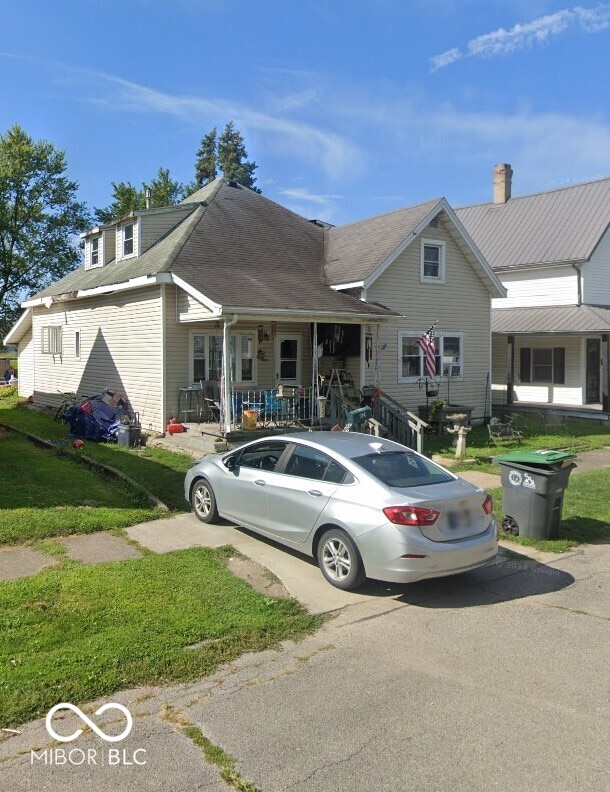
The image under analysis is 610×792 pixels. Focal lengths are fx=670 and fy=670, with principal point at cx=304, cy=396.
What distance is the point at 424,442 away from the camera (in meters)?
17.2

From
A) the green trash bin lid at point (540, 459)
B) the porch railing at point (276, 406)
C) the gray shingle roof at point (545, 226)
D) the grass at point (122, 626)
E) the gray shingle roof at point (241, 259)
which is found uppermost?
the gray shingle roof at point (545, 226)

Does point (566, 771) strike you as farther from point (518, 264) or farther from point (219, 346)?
point (518, 264)

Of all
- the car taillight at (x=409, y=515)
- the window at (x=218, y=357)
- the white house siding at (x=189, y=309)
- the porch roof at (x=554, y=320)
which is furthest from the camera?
the porch roof at (x=554, y=320)

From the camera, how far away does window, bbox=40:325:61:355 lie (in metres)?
23.1

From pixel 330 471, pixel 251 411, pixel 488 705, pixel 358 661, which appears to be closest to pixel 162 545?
pixel 330 471

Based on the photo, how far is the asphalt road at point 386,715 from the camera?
3.71m

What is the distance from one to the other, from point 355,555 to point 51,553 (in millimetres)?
3471

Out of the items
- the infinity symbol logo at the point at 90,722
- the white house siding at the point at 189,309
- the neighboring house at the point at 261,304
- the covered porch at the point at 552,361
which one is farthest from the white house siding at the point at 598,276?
the infinity symbol logo at the point at 90,722

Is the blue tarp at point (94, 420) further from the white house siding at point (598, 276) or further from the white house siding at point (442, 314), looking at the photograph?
the white house siding at point (598, 276)

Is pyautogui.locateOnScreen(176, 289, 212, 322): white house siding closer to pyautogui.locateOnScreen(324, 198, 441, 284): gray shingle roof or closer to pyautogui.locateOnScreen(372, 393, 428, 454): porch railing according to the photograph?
pyautogui.locateOnScreen(324, 198, 441, 284): gray shingle roof

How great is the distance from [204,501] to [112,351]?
36.8ft

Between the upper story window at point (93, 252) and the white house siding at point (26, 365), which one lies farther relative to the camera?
the white house siding at point (26, 365)

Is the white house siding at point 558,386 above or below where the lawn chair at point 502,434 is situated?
above

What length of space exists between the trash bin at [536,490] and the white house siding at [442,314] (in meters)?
9.60
